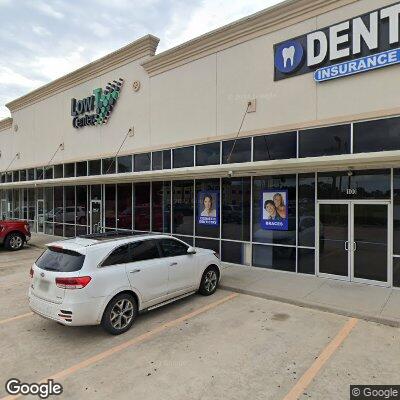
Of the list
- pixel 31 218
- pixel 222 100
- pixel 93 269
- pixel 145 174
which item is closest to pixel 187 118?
pixel 222 100

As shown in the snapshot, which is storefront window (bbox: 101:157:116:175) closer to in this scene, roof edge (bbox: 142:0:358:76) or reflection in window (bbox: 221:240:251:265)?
roof edge (bbox: 142:0:358:76)

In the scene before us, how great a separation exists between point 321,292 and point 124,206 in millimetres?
9960

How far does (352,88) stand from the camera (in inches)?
358

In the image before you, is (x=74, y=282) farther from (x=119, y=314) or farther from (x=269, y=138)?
(x=269, y=138)

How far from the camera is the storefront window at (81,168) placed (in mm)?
17844

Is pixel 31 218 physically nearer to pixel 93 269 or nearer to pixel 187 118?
pixel 187 118

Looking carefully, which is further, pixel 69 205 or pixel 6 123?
pixel 6 123

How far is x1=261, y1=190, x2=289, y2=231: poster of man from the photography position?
10.5 m

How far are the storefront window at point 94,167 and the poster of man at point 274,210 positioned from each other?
9.27 m

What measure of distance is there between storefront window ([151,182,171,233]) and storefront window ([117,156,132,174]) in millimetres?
1851

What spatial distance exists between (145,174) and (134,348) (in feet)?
23.9

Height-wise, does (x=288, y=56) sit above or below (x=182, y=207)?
above

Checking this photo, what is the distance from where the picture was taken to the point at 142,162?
14.8 metres

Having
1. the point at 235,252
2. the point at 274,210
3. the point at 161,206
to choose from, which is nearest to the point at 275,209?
the point at 274,210
